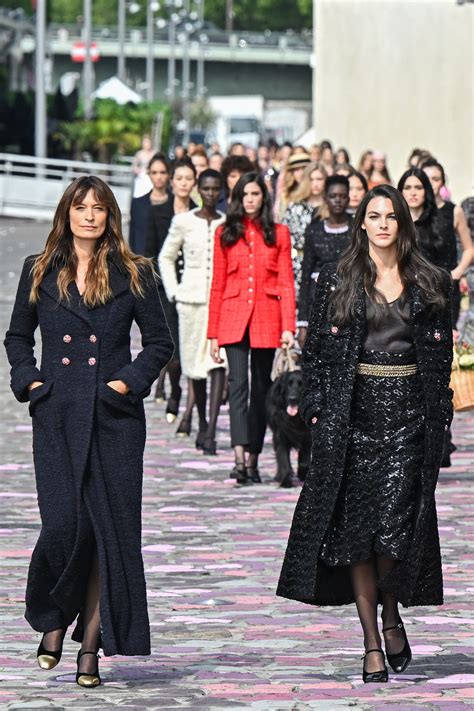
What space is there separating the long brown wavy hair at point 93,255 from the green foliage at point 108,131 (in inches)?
2081

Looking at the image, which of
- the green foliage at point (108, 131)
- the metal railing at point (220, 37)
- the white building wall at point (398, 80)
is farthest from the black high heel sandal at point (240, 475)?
the metal railing at point (220, 37)

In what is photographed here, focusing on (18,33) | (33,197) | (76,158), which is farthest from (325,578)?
(18,33)

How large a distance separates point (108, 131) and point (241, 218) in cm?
4832

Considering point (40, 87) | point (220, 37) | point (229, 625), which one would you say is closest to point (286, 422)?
point (229, 625)

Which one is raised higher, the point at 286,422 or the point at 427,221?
the point at 427,221

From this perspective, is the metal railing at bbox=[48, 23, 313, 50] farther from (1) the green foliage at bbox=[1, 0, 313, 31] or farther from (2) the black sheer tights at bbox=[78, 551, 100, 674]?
(2) the black sheer tights at bbox=[78, 551, 100, 674]

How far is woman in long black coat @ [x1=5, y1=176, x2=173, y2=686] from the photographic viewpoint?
22.9 ft

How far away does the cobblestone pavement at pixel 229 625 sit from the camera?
23.2ft

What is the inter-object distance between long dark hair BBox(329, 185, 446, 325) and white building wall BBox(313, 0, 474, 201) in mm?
28709

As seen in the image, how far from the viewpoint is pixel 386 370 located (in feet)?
24.1

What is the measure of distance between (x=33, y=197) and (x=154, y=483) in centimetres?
4112

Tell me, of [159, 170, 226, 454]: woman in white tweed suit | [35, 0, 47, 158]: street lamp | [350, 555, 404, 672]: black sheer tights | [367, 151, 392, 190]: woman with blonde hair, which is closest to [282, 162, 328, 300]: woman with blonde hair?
[159, 170, 226, 454]: woman in white tweed suit

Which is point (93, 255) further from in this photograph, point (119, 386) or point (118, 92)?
point (118, 92)

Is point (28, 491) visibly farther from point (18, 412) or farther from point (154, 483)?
point (18, 412)
